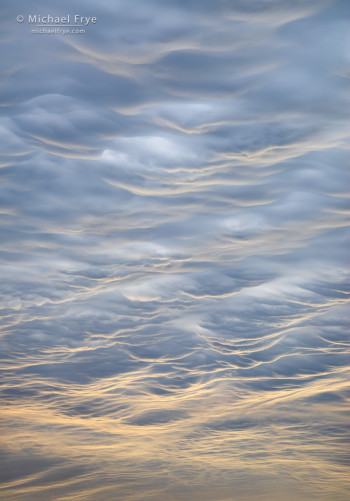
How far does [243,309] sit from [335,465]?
1624 millimetres

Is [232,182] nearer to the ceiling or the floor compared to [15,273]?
nearer to the ceiling

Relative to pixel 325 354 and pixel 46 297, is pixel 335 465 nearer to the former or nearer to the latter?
pixel 325 354

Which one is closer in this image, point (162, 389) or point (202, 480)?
point (202, 480)

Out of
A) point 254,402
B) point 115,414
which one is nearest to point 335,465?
point 254,402

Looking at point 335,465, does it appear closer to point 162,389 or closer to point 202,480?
point 202,480

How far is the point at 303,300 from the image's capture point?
4.93 metres

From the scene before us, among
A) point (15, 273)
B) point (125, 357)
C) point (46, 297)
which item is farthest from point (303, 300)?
point (15, 273)

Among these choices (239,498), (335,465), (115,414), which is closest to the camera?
(239,498)

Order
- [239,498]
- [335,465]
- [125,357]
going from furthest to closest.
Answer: [125,357] → [335,465] → [239,498]

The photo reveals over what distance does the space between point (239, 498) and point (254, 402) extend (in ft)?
3.65

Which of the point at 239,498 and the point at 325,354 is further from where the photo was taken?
the point at 325,354

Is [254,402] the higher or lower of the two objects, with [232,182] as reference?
lower

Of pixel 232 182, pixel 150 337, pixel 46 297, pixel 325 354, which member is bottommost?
pixel 325 354

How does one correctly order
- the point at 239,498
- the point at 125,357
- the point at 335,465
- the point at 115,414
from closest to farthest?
the point at 239,498 < the point at 335,465 < the point at 115,414 < the point at 125,357
